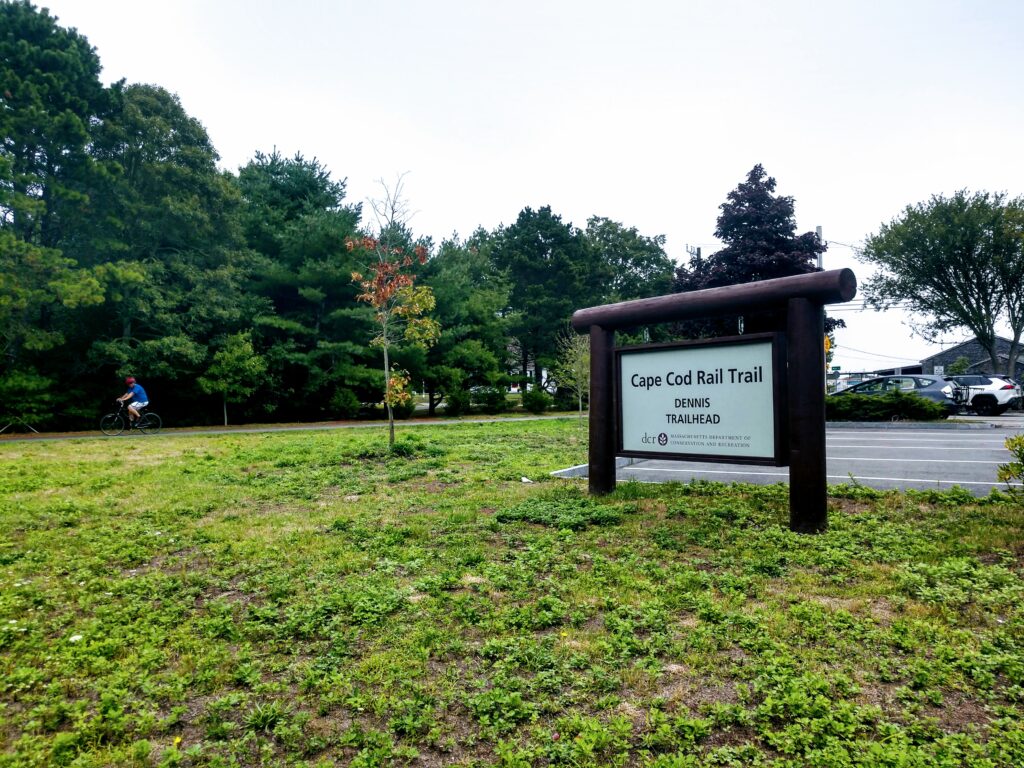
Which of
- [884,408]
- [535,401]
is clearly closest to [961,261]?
[884,408]

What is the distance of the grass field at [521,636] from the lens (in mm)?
2164

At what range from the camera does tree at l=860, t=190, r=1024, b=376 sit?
29188mm

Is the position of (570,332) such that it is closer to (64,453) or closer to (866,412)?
(866,412)

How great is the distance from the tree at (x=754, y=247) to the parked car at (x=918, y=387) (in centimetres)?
745

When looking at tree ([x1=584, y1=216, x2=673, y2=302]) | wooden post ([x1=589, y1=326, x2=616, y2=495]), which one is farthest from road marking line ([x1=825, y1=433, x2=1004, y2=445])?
tree ([x1=584, y1=216, x2=673, y2=302])

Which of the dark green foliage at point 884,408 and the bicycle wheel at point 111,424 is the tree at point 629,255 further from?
the bicycle wheel at point 111,424

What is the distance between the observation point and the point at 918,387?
19703 millimetres

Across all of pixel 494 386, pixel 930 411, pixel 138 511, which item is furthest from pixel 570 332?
pixel 138 511

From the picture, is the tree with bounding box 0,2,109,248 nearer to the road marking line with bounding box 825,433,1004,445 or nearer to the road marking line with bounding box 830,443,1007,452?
the road marking line with bounding box 825,433,1004,445

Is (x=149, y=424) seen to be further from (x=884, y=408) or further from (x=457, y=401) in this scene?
(x=884, y=408)

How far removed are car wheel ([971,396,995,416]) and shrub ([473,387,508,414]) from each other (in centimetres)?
2005

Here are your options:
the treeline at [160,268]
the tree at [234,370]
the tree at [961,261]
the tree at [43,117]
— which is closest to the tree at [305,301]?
the treeline at [160,268]

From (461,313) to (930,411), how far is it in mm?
19784

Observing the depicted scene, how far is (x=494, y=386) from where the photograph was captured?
30391mm
